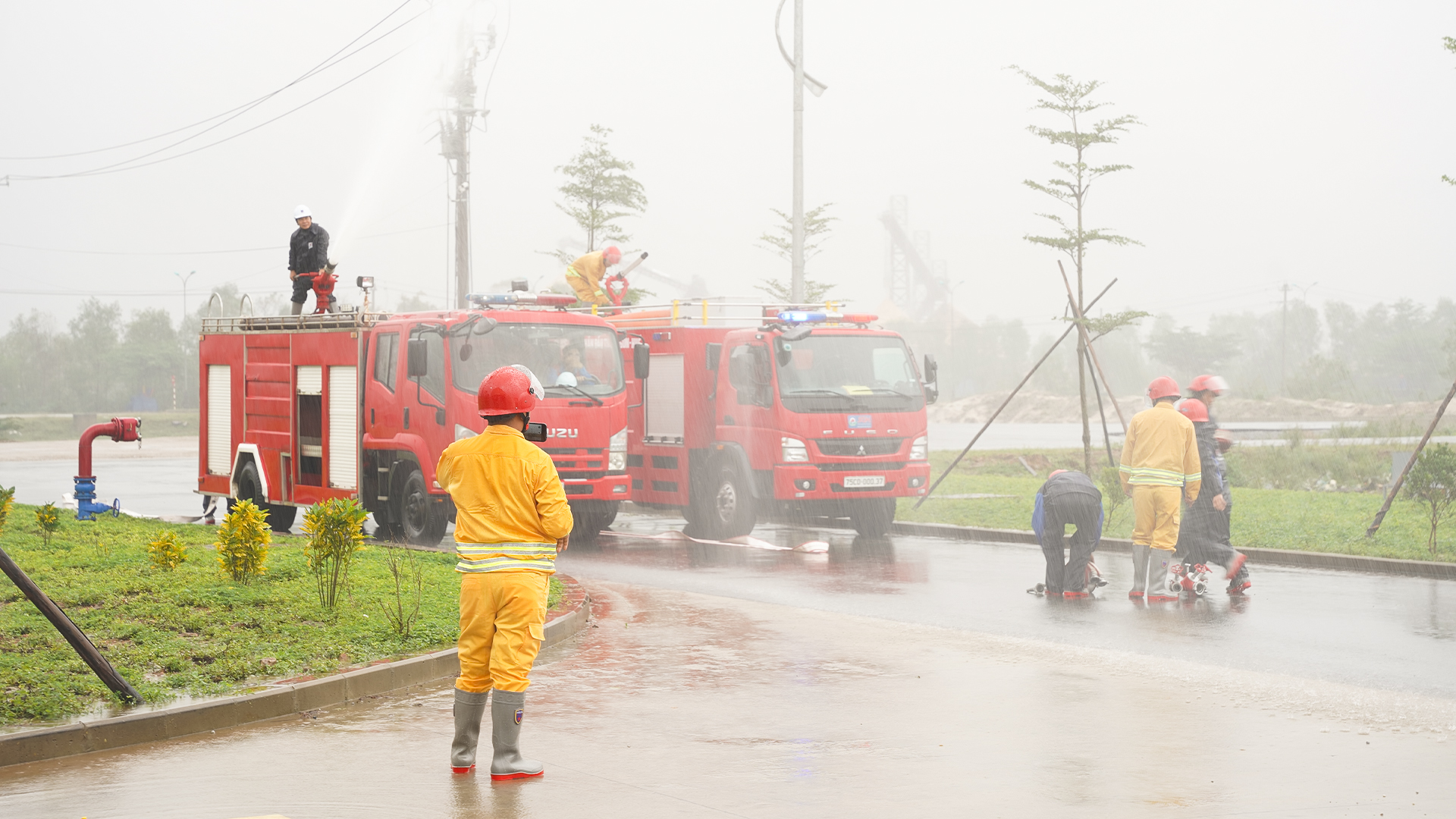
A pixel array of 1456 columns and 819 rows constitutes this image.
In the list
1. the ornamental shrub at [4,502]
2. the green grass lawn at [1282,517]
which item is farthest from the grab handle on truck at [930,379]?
the ornamental shrub at [4,502]

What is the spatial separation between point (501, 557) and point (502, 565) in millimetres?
35

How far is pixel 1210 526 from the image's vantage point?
12133 mm

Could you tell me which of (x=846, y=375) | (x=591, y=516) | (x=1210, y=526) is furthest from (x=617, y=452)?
(x=1210, y=526)

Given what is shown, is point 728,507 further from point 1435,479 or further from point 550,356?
point 1435,479

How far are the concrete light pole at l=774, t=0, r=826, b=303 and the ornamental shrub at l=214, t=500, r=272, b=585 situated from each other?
1187cm

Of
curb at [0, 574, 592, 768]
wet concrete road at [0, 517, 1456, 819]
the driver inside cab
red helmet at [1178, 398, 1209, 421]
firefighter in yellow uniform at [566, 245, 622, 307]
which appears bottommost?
wet concrete road at [0, 517, 1456, 819]

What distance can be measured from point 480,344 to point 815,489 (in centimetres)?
425

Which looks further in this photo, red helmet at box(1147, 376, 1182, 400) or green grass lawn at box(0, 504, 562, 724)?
red helmet at box(1147, 376, 1182, 400)

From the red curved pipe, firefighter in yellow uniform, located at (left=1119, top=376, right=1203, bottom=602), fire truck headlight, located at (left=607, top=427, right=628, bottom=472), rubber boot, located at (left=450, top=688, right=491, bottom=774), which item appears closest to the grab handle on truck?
fire truck headlight, located at (left=607, top=427, right=628, bottom=472)

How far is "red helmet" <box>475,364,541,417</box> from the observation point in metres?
6.06

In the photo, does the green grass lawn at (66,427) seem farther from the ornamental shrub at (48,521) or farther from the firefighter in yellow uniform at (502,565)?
the firefighter in yellow uniform at (502,565)

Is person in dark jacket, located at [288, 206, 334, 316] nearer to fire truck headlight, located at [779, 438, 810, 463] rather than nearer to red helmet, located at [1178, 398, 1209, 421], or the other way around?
fire truck headlight, located at [779, 438, 810, 463]

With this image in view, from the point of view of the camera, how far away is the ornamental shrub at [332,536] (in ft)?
32.3

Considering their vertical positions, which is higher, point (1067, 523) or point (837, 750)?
point (1067, 523)
